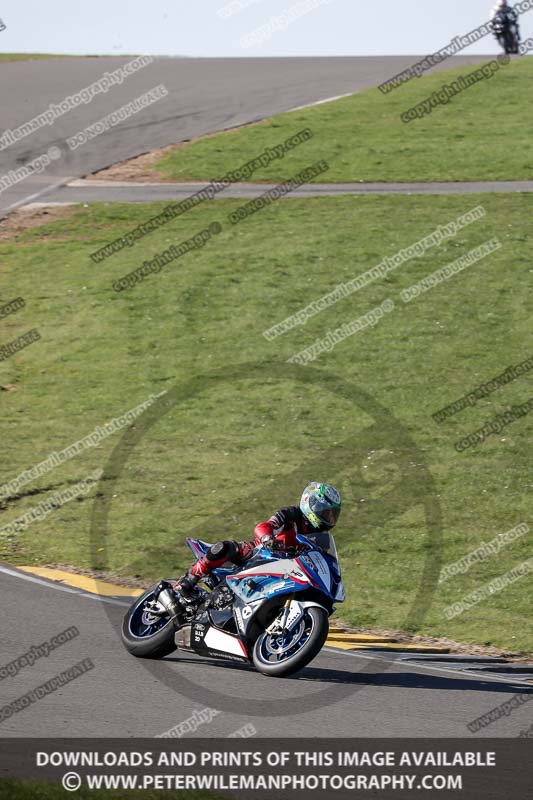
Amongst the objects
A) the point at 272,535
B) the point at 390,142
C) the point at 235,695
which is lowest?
the point at 235,695

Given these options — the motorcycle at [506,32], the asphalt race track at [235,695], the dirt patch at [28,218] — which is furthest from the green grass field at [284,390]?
the motorcycle at [506,32]

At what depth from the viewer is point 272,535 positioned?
9500mm

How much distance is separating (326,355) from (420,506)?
6067mm

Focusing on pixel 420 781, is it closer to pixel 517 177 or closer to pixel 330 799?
pixel 330 799

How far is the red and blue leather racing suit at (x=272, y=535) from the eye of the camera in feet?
31.2

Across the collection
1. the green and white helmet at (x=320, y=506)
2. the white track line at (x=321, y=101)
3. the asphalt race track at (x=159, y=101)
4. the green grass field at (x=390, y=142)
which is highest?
the asphalt race track at (x=159, y=101)

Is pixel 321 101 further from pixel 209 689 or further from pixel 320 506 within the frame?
pixel 209 689

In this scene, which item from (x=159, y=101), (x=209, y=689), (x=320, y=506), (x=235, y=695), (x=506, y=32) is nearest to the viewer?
(x=235, y=695)

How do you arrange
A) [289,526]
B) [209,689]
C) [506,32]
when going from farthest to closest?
[506,32]
[289,526]
[209,689]

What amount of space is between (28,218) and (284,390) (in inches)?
488

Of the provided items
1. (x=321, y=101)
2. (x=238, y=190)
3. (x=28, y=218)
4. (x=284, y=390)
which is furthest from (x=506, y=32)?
(x=284, y=390)

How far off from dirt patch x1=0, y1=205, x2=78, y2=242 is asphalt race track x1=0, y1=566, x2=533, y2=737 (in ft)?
A: 62.1

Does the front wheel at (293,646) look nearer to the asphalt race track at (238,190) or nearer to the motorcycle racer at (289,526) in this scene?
the motorcycle racer at (289,526)

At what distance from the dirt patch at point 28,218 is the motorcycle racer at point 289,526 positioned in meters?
20.0
